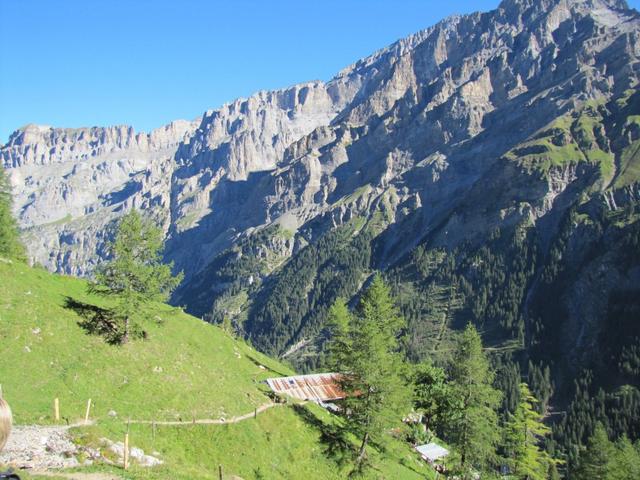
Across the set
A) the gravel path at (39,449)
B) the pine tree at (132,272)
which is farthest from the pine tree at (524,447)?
the gravel path at (39,449)

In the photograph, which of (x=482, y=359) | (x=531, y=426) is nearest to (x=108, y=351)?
(x=482, y=359)

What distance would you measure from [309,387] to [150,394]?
3744cm

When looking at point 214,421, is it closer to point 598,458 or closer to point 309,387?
point 309,387

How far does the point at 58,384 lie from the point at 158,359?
408 inches

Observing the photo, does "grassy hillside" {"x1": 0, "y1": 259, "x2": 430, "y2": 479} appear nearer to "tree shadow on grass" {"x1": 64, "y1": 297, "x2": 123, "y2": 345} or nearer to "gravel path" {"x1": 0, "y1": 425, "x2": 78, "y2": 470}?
"tree shadow on grass" {"x1": 64, "y1": 297, "x2": 123, "y2": 345}

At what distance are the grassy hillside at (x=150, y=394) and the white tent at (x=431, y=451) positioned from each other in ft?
43.7

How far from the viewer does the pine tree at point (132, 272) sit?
42.5 metres

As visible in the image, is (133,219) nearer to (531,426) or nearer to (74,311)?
(74,311)

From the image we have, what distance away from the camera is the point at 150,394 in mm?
39969

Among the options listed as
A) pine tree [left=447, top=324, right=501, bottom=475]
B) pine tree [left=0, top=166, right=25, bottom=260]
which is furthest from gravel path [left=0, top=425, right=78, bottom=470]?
pine tree [left=0, top=166, right=25, bottom=260]

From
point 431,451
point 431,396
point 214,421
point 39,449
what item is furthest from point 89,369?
point 431,396

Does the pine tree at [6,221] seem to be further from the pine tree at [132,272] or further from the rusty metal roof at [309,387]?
the rusty metal roof at [309,387]

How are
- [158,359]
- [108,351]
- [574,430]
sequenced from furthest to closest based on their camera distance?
[574,430]
[158,359]
[108,351]

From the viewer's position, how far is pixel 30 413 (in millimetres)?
31547
